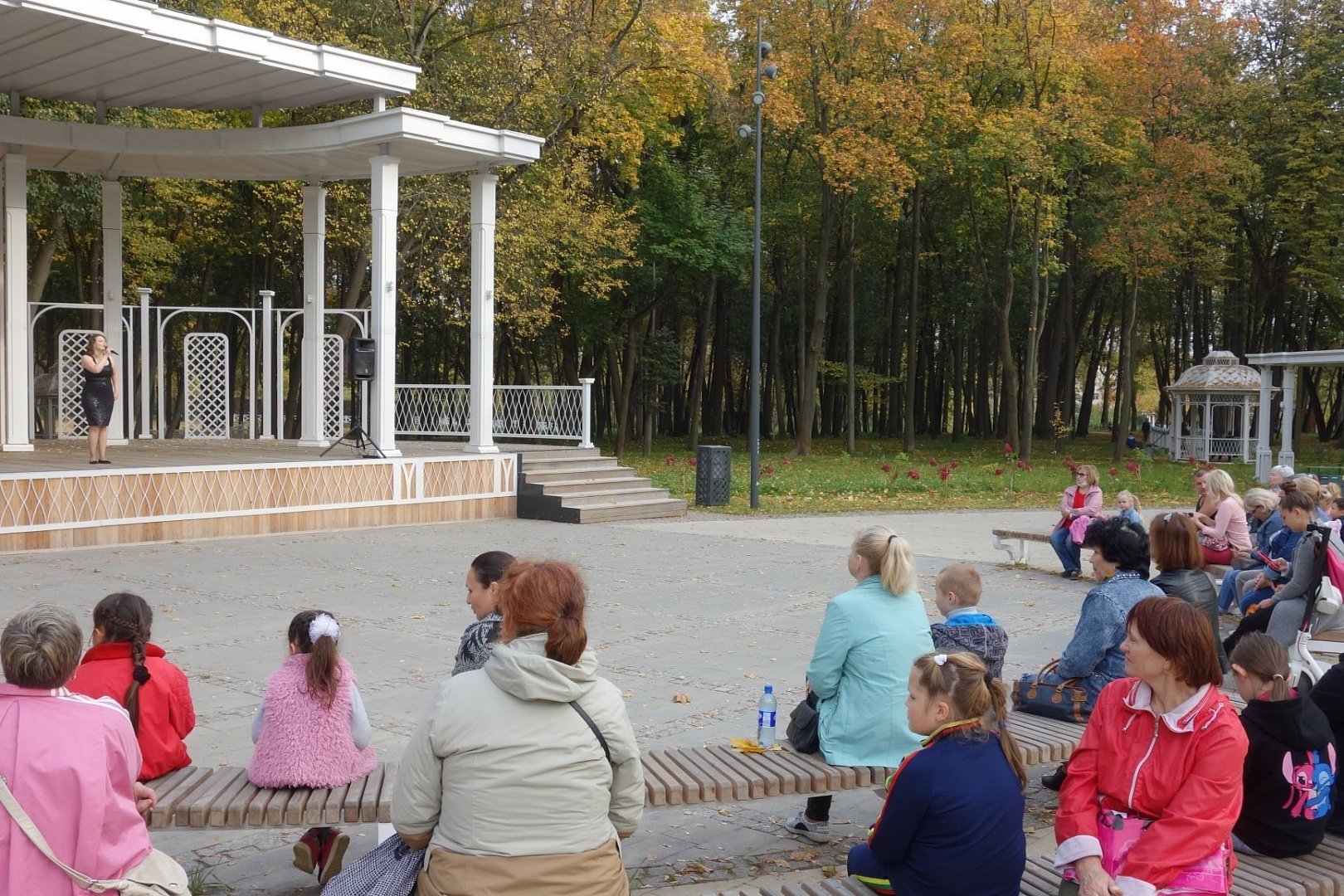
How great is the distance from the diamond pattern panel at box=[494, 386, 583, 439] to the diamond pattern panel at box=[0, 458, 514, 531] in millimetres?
2011

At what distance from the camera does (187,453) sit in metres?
17.0

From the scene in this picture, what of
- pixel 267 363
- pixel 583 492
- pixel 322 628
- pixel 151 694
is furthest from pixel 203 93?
pixel 322 628

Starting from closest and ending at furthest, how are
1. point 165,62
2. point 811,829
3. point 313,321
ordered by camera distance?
point 811,829 → point 165,62 → point 313,321

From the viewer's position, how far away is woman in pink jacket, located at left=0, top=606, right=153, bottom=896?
312 cm

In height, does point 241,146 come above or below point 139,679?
above

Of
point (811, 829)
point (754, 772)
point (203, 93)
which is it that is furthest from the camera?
point (203, 93)

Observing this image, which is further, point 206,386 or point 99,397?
point 206,386

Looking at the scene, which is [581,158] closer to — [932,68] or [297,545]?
[932,68]

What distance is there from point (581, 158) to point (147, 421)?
39.7 ft

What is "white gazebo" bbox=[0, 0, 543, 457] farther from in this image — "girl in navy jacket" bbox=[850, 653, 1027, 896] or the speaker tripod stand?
"girl in navy jacket" bbox=[850, 653, 1027, 896]

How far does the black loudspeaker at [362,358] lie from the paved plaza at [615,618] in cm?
225

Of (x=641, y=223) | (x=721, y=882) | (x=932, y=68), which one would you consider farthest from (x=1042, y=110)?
(x=721, y=882)

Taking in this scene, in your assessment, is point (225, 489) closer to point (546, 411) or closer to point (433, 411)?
point (546, 411)

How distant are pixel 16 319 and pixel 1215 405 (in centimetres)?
3098
